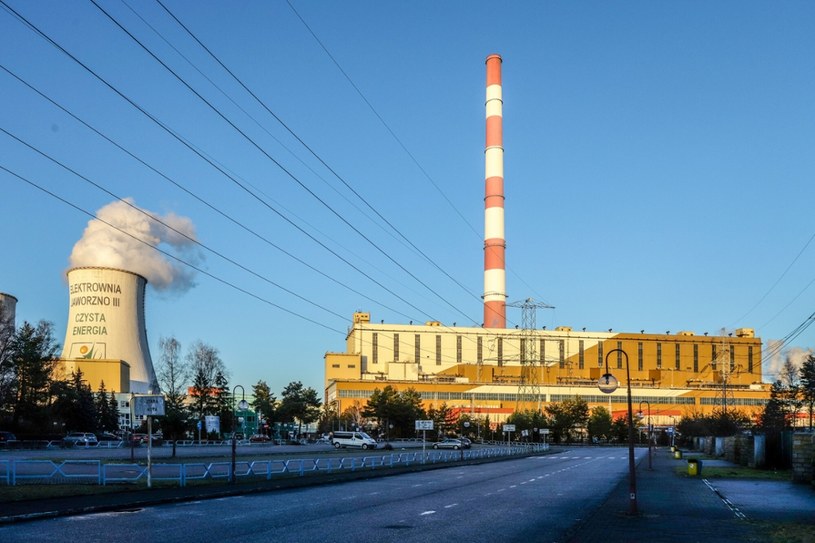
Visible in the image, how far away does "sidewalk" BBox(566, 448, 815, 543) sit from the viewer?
1836 cm

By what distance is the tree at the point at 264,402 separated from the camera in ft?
530

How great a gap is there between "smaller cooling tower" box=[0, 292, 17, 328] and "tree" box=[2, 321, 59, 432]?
7.49 feet

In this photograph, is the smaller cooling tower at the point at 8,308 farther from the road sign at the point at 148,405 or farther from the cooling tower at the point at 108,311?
the road sign at the point at 148,405

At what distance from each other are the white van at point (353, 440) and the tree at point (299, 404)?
68.1m

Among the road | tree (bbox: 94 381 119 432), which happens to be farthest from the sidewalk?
tree (bbox: 94 381 119 432)

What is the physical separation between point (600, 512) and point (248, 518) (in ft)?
31.9

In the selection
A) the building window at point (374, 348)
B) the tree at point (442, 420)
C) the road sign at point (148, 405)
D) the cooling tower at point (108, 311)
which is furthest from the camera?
the building window at point (374, 348)

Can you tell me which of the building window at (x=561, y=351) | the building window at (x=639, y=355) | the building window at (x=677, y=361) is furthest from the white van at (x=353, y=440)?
the building window at (x=677, y=361)

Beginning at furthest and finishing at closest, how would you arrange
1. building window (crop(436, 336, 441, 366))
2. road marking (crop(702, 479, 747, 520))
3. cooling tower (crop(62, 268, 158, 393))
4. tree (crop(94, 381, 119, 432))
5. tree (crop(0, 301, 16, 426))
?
building window (crop(436, 336, 441, 366)) < tree (crop(94, 381, 119, 432)) < tree (crop(0, 301, 16, 426)) < cooling tower (crop(62, 268, 158, 393)) < road marking (crop(702, 479, 747, 520))

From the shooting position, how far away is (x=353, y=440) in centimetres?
9069

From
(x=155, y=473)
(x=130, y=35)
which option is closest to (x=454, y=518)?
(x=130, y=35)

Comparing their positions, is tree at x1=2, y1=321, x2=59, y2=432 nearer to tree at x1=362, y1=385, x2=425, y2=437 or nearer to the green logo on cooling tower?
the green logo on cooling tower

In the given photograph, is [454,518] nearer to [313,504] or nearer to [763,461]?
[313,504]

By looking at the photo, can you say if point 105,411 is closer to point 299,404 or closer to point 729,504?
point 299,404
